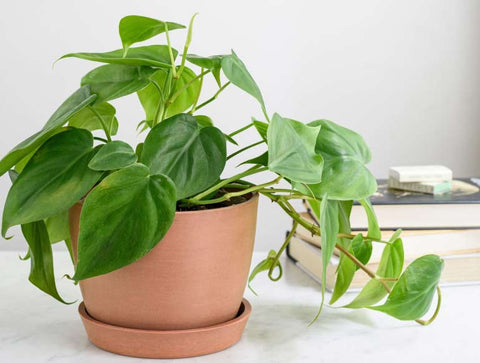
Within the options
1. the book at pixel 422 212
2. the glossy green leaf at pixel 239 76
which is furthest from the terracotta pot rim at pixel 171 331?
the book at pixel 422 212

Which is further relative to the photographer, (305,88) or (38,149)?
(305,88)

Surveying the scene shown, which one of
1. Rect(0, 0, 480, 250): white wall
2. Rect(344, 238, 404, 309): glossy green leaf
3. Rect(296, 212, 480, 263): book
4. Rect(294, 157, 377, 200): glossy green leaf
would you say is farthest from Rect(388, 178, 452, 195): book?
Rect(0, 0, 480, 250): white wall

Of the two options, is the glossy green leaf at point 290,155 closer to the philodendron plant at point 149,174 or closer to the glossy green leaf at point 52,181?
the philodendron plant at point 149,174

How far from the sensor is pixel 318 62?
1.88 metres

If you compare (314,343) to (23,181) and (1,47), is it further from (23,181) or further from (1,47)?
(1,47)

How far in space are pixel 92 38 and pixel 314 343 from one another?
1284 mm

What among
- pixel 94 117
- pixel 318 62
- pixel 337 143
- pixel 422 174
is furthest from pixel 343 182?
pixel 318 62

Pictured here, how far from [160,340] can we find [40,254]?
0.45ft

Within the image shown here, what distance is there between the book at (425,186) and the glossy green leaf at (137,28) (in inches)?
22.2

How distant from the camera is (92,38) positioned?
181 cm

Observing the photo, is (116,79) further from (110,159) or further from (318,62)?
(318,62)

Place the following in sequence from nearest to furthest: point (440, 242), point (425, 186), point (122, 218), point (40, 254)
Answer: point (122, 218)
point (40, 254)
point (440, 242)
point (425, 186)

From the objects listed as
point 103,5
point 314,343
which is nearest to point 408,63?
point 103,5

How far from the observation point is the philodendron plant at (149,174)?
0.54 meters
